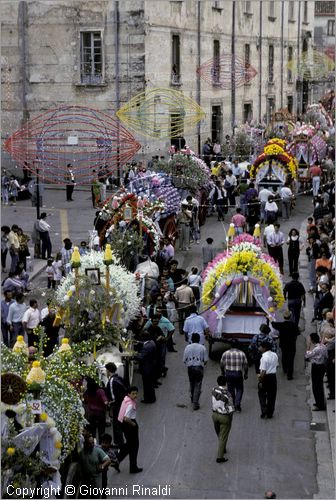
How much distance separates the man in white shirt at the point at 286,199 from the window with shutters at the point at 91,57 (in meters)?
8.67

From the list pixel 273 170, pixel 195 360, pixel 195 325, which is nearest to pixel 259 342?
pixel 195 360

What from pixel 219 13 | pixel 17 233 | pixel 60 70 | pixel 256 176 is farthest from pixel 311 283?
pixel 219 13

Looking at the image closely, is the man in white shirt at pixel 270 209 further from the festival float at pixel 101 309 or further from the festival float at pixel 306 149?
the festival float at pixel 101 309

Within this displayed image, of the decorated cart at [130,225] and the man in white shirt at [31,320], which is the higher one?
the decorated cart at [130,225]

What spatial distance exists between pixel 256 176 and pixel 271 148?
1.06 meters

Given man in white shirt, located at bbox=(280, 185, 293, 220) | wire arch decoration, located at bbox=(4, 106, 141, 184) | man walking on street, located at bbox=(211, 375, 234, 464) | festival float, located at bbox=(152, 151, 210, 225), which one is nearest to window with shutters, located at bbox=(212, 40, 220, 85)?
wire arch decoration, located at bbox=(4, 106, 141, 184)

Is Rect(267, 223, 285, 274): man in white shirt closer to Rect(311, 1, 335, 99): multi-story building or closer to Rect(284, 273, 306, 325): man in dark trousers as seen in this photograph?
Result: Rect(284, 273, 306, 325): man in dark trousers

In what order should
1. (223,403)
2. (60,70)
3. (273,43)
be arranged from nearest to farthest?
1. (223,403)
2. (60,70)
3. (273,43)

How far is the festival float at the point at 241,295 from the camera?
14867 mm

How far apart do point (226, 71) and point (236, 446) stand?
28523mm

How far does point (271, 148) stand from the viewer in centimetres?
2736

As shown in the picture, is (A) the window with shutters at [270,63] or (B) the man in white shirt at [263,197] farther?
(A) the window with shutters at [270,63]

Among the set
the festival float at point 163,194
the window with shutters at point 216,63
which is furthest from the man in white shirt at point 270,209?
the window with shutters at point 216,63

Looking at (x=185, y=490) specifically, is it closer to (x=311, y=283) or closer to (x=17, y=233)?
(x=311, y=283)
